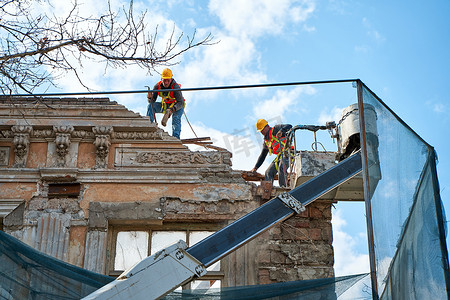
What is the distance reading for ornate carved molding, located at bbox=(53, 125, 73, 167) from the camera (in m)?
10.3

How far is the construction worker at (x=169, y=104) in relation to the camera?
499 inches

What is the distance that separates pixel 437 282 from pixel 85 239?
17.1 ft

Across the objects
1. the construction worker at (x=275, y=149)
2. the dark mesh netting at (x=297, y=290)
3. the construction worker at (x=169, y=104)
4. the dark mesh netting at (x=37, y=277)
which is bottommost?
the dark mesh netting at (x=297, y=290)

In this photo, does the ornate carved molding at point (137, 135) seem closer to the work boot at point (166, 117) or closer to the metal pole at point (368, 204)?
the work boot at point (166, 117)

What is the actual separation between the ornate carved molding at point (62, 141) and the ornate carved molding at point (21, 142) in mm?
404

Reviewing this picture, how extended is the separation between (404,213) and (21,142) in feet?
20.7

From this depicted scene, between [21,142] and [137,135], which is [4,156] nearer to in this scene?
[21,142]

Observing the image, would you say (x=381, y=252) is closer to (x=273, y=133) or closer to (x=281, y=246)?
(x=281, y=246)

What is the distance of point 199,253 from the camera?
17.3 ft

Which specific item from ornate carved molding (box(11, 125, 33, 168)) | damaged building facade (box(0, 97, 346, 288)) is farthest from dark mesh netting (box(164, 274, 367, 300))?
ornate carved molding (box(11, 125, 33, 168))

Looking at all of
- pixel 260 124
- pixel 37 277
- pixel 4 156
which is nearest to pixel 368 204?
pixel 37 277

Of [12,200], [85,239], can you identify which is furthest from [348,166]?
[12,200]

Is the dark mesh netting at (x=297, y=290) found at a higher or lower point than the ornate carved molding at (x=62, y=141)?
lower

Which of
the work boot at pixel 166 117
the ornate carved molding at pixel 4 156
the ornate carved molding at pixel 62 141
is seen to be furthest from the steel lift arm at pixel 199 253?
the work boot at pixel 166 117
